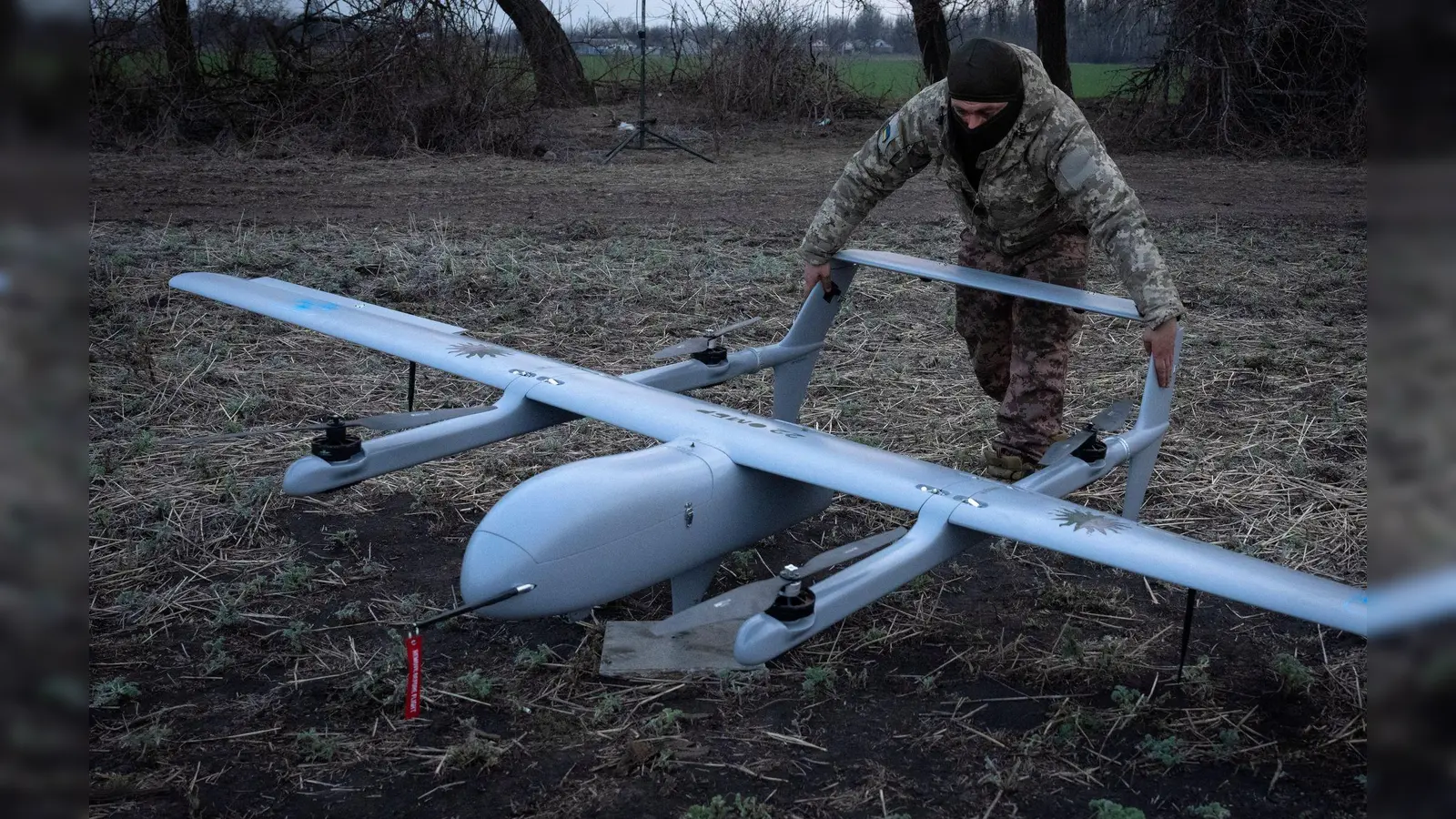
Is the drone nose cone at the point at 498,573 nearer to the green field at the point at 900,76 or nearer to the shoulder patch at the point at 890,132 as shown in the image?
the shoulder patch at the point at 890,132

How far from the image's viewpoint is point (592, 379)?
5023mm

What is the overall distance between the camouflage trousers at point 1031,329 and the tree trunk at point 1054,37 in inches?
505

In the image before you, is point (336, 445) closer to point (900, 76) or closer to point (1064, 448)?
point (1064, 448)

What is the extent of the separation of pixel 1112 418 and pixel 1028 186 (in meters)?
1.17

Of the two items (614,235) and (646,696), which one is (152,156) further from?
(646,696)

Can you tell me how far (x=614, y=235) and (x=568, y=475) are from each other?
7.55m

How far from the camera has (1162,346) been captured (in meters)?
4.81

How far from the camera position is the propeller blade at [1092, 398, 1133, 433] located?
4977 mm

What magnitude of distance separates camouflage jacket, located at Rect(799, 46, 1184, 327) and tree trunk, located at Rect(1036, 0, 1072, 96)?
43.3 ft

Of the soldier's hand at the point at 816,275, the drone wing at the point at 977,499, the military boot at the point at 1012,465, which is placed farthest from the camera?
the military boot at the point at 1012,465

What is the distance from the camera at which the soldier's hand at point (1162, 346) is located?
4.78m

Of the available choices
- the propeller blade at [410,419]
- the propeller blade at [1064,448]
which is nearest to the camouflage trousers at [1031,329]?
the propeller blade at [1064,448]

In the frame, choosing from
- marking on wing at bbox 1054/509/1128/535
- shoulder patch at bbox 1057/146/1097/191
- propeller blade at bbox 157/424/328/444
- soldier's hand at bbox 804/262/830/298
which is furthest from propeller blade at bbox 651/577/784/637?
propeller blade at bbox 157/424/328/444
